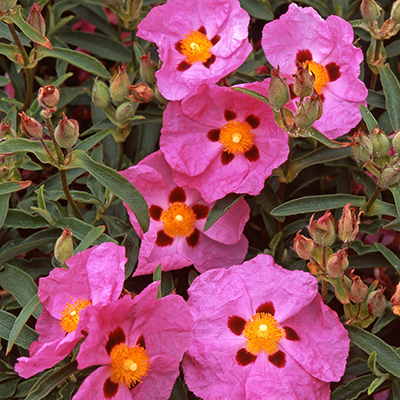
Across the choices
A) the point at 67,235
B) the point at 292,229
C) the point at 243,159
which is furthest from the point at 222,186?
the point at 67,235

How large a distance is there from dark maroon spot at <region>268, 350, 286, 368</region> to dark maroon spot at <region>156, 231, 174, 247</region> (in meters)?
0.52

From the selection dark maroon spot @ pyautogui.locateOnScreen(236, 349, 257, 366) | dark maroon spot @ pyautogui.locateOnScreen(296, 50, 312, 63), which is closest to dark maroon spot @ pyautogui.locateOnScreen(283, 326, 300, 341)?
dark maroon spot @ pyautogui.locateOnScreen(236, 349, 257, 366)

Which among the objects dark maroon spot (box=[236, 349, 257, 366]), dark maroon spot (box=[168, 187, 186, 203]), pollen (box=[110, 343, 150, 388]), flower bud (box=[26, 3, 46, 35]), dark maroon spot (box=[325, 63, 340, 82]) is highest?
flower bud (box=[26, 3, 46, 35])

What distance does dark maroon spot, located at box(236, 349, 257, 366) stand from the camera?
1.82 meters

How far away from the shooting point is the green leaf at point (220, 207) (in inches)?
74.5

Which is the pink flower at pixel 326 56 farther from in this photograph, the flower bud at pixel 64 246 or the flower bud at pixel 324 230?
the flower bud at pixel 64 246

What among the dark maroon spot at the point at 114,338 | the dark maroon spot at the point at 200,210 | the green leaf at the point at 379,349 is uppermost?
the dark maroon spot at the point at 114,338

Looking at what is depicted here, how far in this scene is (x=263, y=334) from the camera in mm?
1827

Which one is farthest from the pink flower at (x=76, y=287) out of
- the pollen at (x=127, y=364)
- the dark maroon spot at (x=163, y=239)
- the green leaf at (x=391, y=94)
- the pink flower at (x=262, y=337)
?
the green leaf at (x=391, y=94)

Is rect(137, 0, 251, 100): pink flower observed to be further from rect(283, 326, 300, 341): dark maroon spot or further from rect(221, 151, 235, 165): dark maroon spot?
rect(283, 326, 300, 341): dark maroon spot

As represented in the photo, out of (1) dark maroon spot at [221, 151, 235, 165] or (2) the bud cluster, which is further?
(1) dark maroon spot at [221, 151, 235, 165]

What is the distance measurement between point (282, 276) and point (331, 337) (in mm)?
219

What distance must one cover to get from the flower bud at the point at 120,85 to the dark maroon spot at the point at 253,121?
0.41 meters

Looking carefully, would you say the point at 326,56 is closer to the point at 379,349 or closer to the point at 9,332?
the point at 379,349
